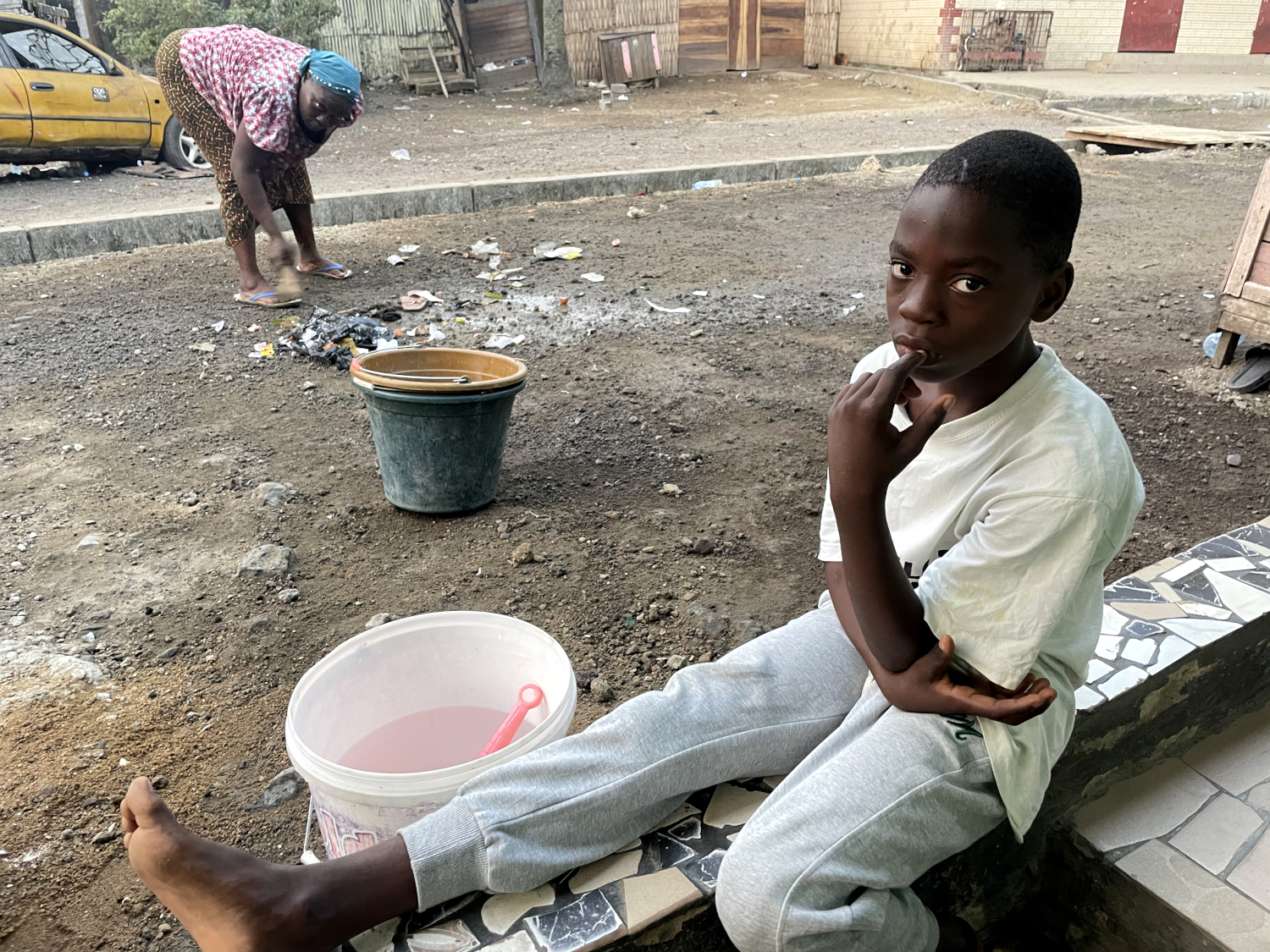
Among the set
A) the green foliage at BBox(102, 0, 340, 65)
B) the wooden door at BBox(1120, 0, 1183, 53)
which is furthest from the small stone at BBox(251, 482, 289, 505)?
the wooden door at BBox(1120, 0, 1183, 53)

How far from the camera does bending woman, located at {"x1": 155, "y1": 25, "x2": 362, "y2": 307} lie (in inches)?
186

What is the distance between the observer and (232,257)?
6.07 m

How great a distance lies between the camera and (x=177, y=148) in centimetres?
879

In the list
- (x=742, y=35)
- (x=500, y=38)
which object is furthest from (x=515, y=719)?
(x=742, y=35)

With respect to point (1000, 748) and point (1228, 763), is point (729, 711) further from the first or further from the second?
point (1228, 763)

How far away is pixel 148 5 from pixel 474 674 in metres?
11.8

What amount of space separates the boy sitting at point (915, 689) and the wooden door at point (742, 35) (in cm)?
1709

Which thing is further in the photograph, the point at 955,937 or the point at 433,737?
the point at 433,737

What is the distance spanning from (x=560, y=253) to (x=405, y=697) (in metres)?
4.42

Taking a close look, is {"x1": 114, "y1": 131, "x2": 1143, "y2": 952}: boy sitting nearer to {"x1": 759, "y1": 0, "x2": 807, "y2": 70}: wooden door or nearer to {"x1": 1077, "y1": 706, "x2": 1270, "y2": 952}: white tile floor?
{"x1": 1077, "y1": 706, "x2": 1270, "y2": 952}: white tile floor

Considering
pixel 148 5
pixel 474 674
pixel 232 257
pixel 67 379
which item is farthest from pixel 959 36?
pixel 474 674

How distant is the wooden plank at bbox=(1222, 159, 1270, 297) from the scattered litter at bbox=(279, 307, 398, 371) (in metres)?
3.78

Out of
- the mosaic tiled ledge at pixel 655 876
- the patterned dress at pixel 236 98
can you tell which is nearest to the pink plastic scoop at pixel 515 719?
the mosaic tiled ledge at pixel 655 876

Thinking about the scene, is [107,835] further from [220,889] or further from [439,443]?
[439,443]
